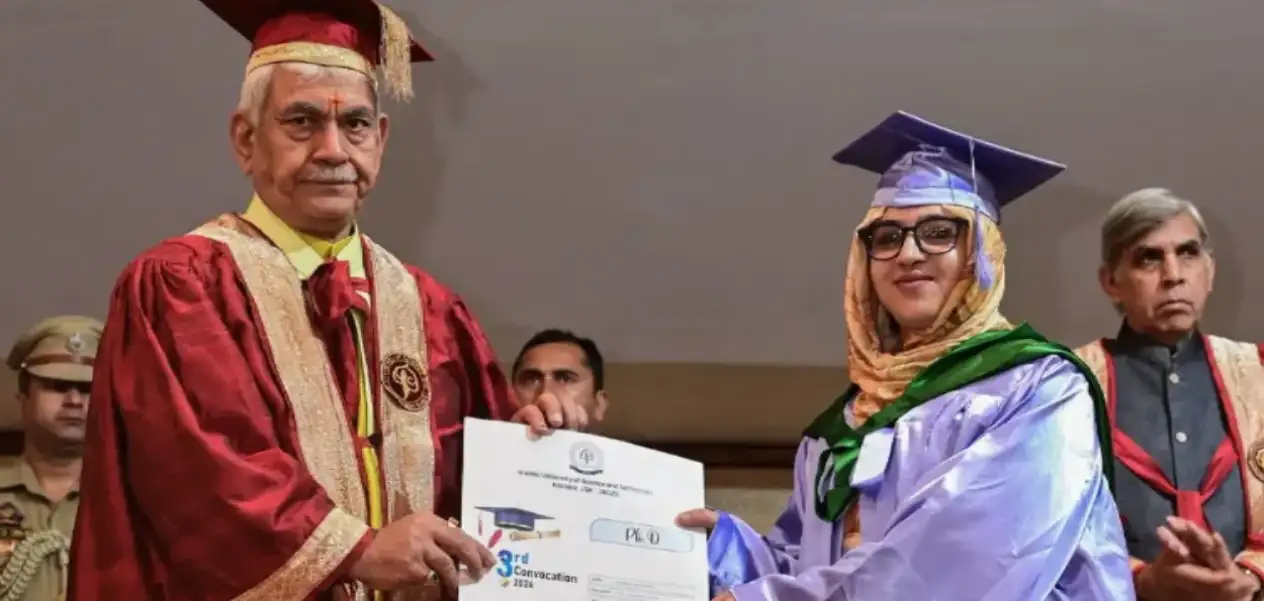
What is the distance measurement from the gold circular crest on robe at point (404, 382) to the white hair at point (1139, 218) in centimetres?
160

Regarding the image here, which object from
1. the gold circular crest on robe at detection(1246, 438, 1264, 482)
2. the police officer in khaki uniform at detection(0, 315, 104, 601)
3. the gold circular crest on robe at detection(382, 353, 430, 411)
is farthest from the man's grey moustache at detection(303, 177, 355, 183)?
the gold circular crest on robe at detection(1246, 438, 1264, 482)

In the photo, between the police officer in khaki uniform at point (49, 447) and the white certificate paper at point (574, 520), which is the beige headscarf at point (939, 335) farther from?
the police officer in khaki uniform at point (49, 447)

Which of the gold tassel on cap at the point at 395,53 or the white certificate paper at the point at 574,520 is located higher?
the gold tassel on cap at the point at 395,53

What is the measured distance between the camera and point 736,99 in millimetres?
3887

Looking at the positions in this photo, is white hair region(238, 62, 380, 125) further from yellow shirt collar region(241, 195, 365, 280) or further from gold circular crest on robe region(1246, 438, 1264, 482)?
gold circular crest on robe region(1246, 438, 1264, 482)

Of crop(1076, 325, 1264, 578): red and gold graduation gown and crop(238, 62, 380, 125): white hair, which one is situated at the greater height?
crop(238, 62, 380, 125): white hair

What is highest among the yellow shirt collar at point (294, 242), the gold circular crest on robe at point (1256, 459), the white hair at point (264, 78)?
the white hair at point (264, 78)

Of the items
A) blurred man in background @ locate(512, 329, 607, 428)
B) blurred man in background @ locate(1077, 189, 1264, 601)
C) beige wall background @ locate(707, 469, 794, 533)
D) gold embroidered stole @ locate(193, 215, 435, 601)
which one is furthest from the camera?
beige wall background @ locate(707, 469, 794, 533)

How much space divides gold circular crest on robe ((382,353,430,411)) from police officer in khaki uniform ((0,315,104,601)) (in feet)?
3.78

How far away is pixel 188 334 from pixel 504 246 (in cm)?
174

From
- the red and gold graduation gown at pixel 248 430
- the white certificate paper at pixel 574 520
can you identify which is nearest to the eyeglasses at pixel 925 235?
the white certificate paper at pixel 574 520

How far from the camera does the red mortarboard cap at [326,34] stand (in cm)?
255

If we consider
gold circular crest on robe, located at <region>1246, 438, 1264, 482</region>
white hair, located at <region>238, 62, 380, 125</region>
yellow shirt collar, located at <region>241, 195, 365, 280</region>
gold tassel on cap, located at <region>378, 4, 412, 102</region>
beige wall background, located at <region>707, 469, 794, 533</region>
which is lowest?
beige wall background, located at <region>707, 469, 794, 533</region>

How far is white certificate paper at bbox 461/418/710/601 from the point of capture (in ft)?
7.93
